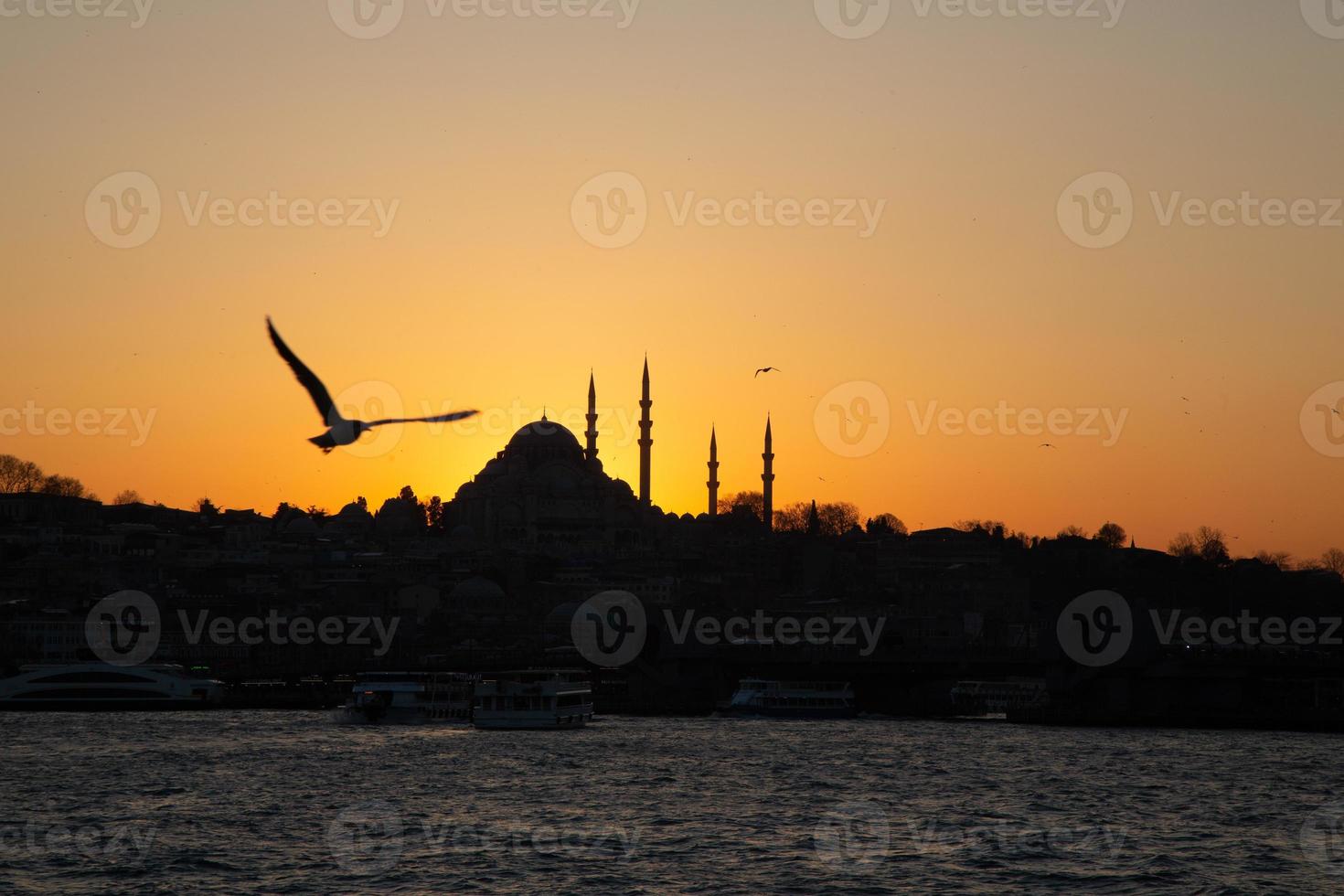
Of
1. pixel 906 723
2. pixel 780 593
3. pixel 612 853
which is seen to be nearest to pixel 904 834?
pixel 612 853

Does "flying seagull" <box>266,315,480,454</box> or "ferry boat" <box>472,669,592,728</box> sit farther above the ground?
"flying seagull" <box>266,315,480,454</box>

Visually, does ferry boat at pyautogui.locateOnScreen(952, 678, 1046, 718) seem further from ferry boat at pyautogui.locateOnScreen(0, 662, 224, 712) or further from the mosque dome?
the mosque dome

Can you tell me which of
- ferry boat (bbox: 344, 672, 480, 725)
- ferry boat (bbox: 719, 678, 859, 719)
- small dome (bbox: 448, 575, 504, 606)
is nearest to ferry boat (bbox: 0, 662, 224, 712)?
ferry boat (bbox: 344, 672, 480, 725)

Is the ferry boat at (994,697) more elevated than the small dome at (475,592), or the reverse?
the small dome at (475,592)

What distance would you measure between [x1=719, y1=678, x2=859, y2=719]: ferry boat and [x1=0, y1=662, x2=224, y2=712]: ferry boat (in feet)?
56.1

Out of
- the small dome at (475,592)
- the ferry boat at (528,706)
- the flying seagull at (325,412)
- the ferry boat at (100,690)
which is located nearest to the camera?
the flying seagull at (325,412)

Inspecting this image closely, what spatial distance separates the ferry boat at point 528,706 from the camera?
2050 inches

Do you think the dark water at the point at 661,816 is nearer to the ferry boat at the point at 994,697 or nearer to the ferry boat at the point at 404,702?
the ferry boat at the point at 404,702

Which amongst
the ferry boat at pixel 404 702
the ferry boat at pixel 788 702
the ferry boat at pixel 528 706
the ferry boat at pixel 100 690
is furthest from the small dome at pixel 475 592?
the ferry boat at pixel 528 706

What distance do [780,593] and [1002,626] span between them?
1976 centimetres

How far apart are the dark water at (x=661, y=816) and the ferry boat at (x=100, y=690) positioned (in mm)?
16709

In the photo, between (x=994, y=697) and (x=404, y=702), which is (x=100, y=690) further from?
(x=994, y=697)

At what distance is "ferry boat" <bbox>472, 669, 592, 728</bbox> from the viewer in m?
52.1

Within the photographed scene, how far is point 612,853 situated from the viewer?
26.2m
